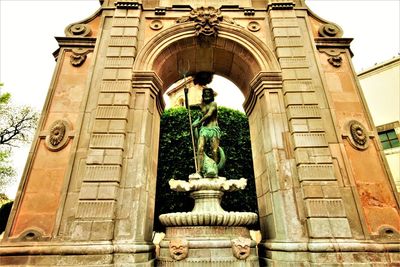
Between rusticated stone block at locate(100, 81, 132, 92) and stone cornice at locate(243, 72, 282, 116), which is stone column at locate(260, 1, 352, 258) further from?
rusticated stone block at locate(100, 81, 132, 92)

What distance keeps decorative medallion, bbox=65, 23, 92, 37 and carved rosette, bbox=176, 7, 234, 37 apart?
2.99m

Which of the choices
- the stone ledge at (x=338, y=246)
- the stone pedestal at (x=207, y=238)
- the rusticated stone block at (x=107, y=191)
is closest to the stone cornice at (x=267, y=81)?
the stone pedestal at (x=207, y=238)

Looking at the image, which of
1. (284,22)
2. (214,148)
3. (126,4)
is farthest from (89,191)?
(284,22)

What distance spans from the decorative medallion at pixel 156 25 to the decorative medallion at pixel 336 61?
18.4ft

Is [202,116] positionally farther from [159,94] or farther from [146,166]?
[146,166]

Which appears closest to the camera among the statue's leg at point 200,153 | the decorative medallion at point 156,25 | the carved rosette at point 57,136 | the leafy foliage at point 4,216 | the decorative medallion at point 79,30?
the carved rosette at point 57,136

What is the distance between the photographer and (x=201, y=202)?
20.3 ft

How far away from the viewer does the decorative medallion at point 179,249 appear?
16.8 ft

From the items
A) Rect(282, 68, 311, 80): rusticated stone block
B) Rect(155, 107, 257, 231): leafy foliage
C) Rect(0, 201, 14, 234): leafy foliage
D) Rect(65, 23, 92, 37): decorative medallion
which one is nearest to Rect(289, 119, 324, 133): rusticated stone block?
Rect(282, 68, 311, 80): rusticated stone block

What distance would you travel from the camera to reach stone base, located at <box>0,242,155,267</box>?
4.88m

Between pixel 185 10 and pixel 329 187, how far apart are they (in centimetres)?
712

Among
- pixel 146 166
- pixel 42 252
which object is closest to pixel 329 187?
pixel 146 166

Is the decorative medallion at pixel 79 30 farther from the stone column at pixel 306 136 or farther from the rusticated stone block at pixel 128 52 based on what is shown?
the stone column at pixel 306 136

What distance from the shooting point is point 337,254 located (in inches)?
196
